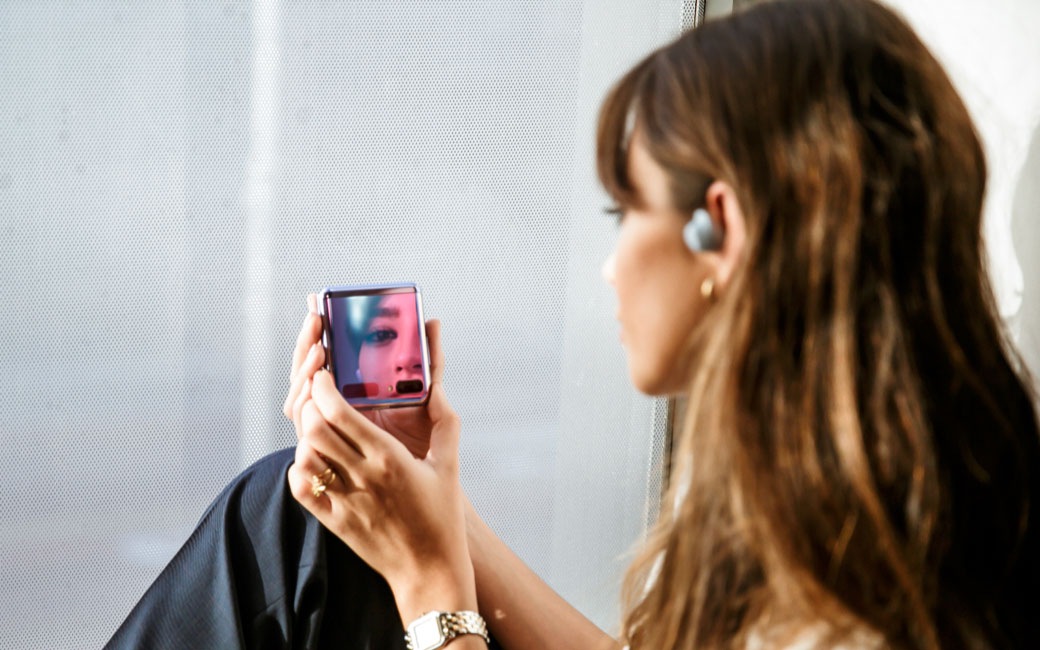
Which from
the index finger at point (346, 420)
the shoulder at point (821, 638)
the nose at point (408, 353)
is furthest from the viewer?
the nose at point (408, 353)

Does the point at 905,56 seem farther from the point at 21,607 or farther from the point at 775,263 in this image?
the point at 21,607

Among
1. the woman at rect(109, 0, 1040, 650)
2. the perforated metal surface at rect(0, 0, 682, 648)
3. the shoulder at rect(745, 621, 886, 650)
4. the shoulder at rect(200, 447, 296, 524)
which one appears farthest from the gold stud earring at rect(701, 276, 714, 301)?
the perforated metal surface at rect(0, 0, 682, 648)

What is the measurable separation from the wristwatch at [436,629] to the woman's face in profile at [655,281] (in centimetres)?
28

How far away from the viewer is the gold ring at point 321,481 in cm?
85

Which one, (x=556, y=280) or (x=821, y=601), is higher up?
(x=556, y=280)

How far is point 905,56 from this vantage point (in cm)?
65

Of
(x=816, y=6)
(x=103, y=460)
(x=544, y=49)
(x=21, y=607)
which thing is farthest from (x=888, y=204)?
(x=21, y=607)

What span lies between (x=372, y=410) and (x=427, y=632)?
0.66 ft

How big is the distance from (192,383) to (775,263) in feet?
2.23

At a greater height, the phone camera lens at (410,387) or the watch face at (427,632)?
the phone camera lens at (410,387)

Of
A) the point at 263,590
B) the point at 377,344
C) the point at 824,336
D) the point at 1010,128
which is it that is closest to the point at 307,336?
the point at 377,344

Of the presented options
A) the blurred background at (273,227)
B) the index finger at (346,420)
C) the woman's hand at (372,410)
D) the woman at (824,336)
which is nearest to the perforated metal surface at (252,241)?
the blurred background at (273,227)

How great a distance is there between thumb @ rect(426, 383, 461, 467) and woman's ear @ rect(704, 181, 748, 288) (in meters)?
0.35

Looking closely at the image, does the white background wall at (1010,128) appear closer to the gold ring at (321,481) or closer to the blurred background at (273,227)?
the blurred background at (273,227)
